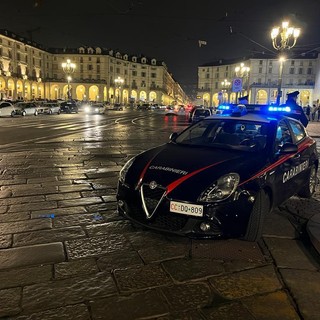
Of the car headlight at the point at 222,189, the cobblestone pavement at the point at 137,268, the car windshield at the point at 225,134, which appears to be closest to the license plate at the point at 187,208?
the car headlight at the point at 222,189

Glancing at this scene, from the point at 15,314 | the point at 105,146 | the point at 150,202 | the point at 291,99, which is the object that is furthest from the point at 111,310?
the point at 291,99

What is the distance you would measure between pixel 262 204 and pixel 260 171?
386 mm

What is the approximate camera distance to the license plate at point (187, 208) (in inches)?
146

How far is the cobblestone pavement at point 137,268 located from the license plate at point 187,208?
19.0 inches

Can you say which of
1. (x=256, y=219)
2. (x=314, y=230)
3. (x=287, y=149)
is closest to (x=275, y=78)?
(x=287, y=149)

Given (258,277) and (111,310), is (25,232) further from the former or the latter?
(258,277)

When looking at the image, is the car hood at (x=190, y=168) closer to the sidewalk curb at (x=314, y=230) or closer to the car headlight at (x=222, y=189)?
the car headlight at (x=222, y=189)

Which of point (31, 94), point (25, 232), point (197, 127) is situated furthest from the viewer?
point (31, 94)

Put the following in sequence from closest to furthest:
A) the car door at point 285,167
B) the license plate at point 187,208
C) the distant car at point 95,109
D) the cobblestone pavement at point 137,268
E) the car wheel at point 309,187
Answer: the cobblestone pavement at point 137,268 < the license plate at point 187,208 < the car door at point 285,167 < the car wheel at point 309,187 < the distant car at point 95,109

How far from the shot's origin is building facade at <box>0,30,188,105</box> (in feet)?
281

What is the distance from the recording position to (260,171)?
4113mm

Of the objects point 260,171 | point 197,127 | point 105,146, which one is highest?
point 197,127

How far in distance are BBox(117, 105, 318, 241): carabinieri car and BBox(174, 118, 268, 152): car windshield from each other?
0.03 m

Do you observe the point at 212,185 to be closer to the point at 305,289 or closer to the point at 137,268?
the point at 137,268
